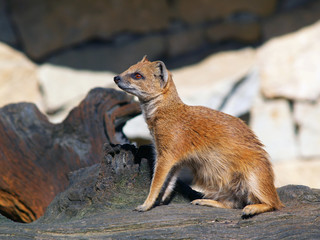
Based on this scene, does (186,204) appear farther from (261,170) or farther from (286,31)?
(286,31)

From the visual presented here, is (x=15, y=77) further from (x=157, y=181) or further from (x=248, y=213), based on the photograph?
(x=248, y=213)

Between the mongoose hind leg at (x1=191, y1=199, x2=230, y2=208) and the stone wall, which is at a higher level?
the stone wall

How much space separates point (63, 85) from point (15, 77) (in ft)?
2.35

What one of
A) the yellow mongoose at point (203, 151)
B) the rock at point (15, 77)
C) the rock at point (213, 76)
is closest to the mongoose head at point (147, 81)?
the yellow mongoose at point (203, 151)

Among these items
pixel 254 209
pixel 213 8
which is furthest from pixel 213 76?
pixel 254 209

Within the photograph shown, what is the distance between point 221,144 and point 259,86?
387 centimetres

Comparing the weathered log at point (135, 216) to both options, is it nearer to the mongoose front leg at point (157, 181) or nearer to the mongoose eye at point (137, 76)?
the mongoose front leg at point (157, 181)

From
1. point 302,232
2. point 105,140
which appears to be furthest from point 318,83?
point 302,232

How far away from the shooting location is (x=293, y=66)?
6652 mm

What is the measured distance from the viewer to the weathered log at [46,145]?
3.70 metres

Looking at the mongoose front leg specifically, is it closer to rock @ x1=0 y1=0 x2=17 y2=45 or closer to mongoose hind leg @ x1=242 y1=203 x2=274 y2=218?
mongoose hind leg @ x1=242 y1=203 x2=274 y2=218

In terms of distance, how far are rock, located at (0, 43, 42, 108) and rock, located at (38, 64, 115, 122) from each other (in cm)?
18

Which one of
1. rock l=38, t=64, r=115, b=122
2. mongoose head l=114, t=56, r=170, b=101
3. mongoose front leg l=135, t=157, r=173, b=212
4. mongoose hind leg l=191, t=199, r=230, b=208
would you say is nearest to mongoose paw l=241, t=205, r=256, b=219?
mongoose hind leg l=191, t=199, r=230, b=208

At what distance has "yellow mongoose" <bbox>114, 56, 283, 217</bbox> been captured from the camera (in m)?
3.02
